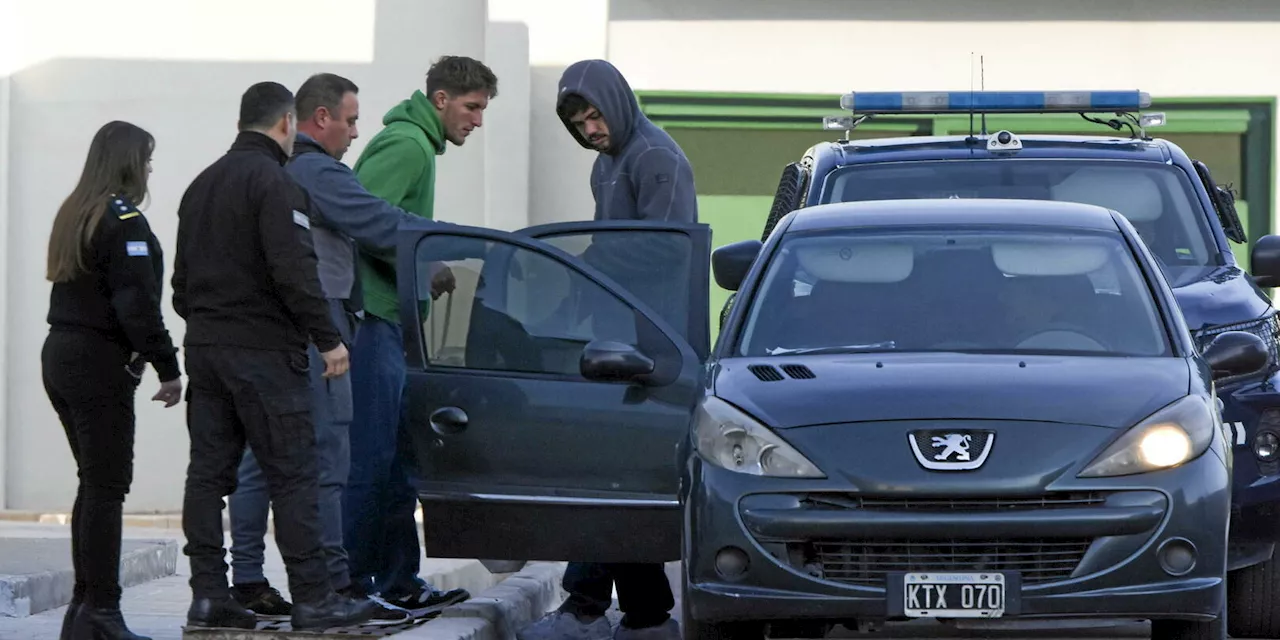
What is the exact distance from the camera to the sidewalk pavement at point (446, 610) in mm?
7695

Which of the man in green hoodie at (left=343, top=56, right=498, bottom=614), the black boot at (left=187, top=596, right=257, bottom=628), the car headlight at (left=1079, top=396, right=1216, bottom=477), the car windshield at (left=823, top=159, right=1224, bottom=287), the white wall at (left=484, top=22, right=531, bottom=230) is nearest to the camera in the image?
the car headlight at (left=1079, top=396, right=1216, bottom=477)

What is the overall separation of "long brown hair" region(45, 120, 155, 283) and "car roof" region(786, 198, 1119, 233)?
7.06ft

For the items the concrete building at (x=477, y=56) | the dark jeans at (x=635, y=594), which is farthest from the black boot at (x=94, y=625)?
the concrete building at (x=477, y=56)

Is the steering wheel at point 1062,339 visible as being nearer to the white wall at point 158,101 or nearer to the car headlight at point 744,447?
the car headlight at point 744,447

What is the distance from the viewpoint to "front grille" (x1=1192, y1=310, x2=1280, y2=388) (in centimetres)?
A: 765

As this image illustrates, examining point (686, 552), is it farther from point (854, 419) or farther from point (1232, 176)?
point (1232, 176)

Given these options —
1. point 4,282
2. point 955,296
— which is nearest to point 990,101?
point 955,296

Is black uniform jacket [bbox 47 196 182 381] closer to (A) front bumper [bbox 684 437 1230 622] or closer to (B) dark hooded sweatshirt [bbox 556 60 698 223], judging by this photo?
(B) dark hooded sweatshirt [bbox 556 60 698 223]

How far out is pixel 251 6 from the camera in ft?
50.1

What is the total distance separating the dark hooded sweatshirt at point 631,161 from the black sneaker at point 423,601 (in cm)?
156

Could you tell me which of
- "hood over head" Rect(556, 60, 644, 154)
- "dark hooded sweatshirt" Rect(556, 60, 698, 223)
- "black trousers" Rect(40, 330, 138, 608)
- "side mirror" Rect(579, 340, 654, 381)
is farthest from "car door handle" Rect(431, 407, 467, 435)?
"hood over head" Rect(556, 60, 644, 154)

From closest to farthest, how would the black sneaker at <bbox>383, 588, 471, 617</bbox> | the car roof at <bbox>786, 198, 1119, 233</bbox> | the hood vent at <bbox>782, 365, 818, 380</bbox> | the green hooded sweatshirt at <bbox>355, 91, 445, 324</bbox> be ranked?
the hood vent at <bbox>782, 365, 818, 380</bbox> < the car roof at <bbox>786, 198, 1119, 233</bbox> < the black sneaker at <bbox>383, 588, 471, 617</bbox> < the green hooded sweatshirt at <bbox>355, 91, 445, 324</bbox>

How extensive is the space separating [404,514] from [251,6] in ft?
26.3

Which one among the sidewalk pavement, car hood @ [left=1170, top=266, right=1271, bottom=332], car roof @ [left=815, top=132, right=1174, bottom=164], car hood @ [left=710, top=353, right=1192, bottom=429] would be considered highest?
car roof @ [left=815, top=132, right=1174, bottom=164]
